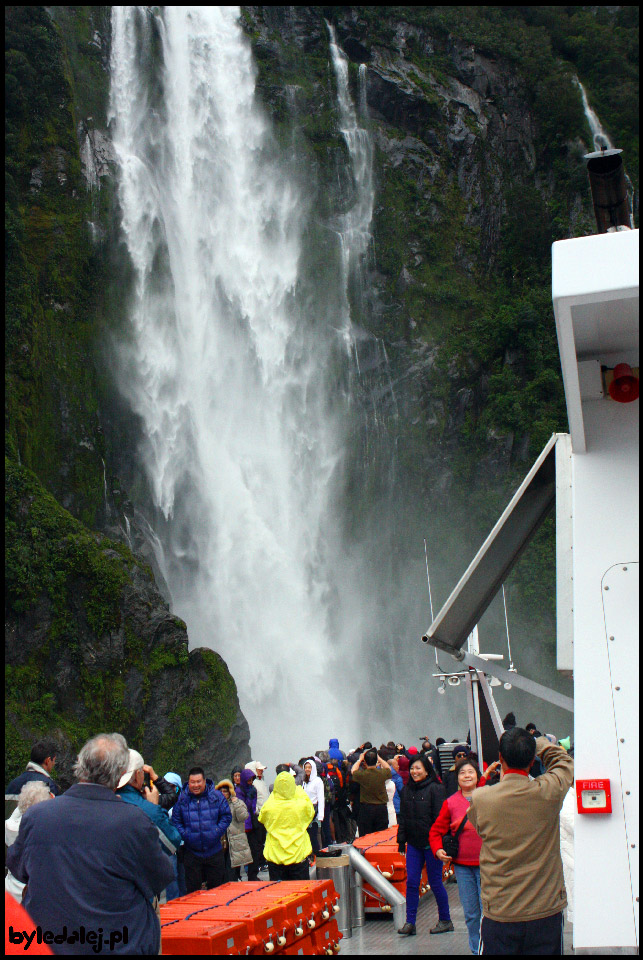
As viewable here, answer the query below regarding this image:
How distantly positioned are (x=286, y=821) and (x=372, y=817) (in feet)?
13.1

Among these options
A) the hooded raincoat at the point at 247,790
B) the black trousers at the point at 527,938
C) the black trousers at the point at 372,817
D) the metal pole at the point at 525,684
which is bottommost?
the black trousers at the point at 372,817

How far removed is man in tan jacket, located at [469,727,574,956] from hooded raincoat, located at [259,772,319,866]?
13.9 ft

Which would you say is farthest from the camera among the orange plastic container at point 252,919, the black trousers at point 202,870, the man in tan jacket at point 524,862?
the black trousers at point 202,870

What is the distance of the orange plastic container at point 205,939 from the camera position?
561 centimetres

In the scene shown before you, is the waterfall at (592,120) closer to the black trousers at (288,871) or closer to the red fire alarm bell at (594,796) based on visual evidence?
the black trousers at (288,871)

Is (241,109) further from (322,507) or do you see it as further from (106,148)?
(322,507)

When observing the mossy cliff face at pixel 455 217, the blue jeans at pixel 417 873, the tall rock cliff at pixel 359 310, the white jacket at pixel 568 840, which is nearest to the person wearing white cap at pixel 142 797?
the blue jeans at pixel 417 873

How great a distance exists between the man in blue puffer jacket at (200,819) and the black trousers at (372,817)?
12.2 feet

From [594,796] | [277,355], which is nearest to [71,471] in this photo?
[277,355]

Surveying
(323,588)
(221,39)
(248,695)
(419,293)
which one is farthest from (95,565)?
(221,39)

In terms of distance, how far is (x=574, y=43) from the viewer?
52.8 metres

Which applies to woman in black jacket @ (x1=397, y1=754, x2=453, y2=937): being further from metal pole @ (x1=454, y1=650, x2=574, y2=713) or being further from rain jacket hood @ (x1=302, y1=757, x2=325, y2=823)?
rain jacket hood @ (x1=302, y1=757, x2=325, y2=823)

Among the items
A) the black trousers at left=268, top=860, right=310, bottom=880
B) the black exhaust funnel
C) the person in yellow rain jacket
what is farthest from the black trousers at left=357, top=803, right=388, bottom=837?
the black exhaust funnel

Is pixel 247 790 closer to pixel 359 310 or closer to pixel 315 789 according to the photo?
pixel 315 789
